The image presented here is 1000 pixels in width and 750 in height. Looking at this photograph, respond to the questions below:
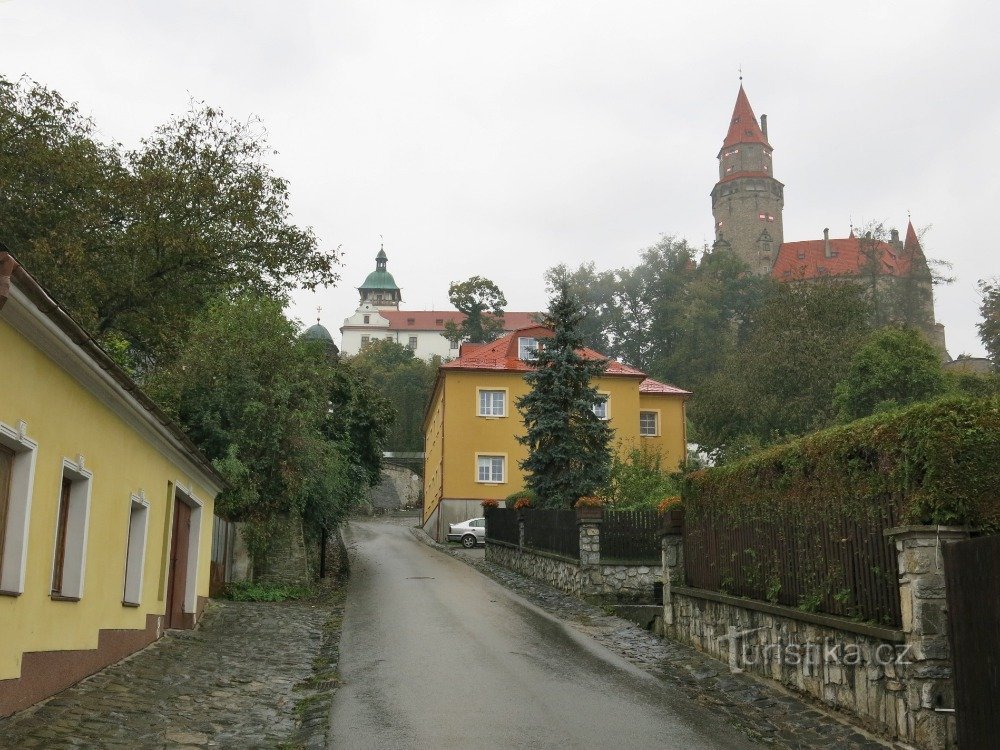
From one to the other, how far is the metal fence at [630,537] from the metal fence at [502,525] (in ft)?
23.7

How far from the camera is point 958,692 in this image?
7.08m

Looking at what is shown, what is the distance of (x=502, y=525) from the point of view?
31047 mm

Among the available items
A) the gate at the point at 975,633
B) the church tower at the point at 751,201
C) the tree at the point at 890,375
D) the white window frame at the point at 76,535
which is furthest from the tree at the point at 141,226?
the church tower at the point at 751,201

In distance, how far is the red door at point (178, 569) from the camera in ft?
49.5

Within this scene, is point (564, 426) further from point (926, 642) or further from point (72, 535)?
point (926, 642)

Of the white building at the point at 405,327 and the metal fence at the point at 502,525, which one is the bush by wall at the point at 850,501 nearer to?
the metal fence at the point at 502,525

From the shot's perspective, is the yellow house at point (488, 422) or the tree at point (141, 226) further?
the yellow house at point (488, 422)

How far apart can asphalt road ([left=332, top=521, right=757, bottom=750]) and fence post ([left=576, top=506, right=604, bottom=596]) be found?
6.67 feet

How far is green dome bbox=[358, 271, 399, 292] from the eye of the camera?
140000 millimetres

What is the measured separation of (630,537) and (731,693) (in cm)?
1049


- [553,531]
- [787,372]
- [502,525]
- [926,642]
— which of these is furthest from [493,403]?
[926,642]

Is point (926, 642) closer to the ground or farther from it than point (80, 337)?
closer to the ground

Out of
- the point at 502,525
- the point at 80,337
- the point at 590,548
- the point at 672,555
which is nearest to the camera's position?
the point at 80,337

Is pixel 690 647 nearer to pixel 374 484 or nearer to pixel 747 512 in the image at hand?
pixel 747 512
